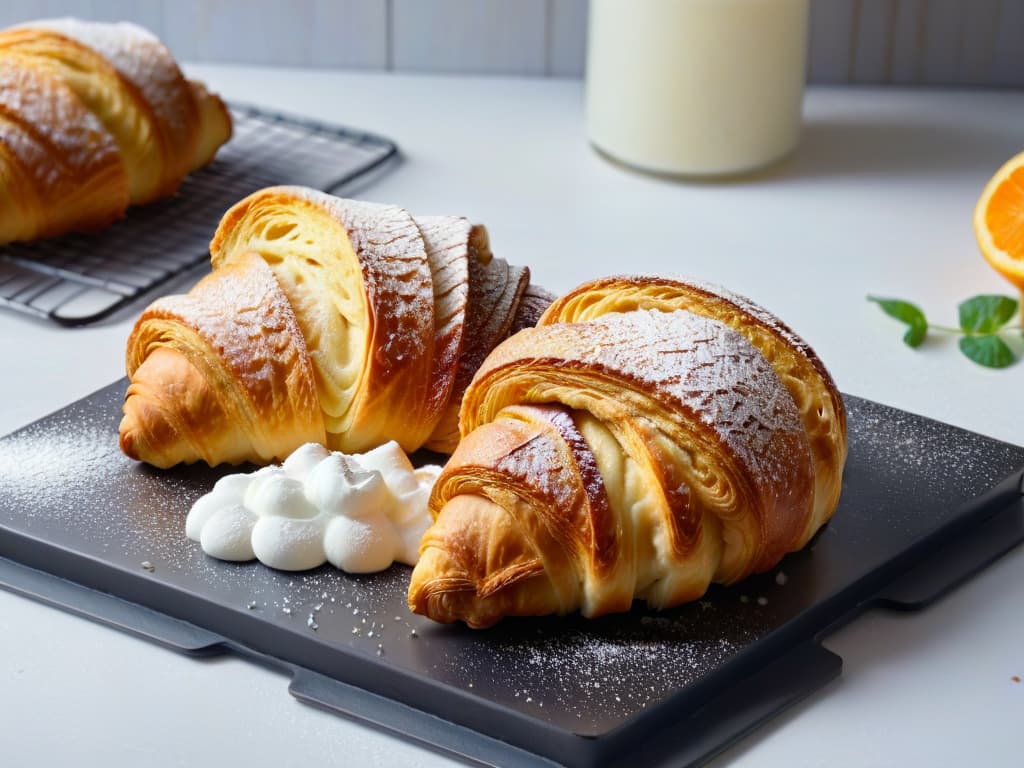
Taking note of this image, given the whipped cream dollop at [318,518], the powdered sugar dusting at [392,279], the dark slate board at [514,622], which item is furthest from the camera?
the powdered sugar dusting at [392,279]

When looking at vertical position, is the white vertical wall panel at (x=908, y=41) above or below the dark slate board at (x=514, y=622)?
above

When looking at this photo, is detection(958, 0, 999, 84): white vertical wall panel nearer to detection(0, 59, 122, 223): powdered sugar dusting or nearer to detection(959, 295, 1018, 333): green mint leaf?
detection(959, 295, 1018, 333): green mint leaf

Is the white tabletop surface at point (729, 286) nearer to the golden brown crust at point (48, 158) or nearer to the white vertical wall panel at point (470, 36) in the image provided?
the white vertical wall panel at point (470, 36)

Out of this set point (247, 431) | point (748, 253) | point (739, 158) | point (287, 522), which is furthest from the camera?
point (739, 158)

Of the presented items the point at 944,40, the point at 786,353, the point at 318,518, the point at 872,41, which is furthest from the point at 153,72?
the point at 944,40

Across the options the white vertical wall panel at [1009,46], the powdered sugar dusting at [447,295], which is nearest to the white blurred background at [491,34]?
the white vertical wall panel at [1009,46]

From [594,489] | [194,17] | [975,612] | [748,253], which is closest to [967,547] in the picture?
[975,612]

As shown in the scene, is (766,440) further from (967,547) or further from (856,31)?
(856,31)
